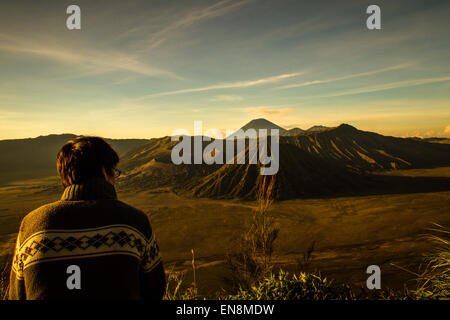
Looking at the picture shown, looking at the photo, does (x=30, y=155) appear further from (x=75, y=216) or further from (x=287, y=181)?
(x=75, y=216)

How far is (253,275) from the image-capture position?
692 cm

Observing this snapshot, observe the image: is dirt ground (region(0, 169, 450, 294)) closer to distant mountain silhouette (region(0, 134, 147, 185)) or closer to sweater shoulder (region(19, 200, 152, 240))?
sweater shoulder (region(19, 200, 152, 240))

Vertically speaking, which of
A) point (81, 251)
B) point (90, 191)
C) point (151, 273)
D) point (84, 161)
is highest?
point (84, 161)

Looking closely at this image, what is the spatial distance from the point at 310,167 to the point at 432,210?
21875mm

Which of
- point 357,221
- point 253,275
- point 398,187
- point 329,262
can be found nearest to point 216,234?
point 329,262

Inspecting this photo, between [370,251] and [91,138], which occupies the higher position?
[91,138]

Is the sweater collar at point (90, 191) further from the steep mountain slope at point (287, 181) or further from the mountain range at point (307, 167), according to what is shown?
the mountain range at point (307, 167)

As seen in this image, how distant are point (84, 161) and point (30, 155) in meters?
150

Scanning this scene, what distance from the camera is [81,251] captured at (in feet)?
4.23

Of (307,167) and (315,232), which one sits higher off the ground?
(307,167)

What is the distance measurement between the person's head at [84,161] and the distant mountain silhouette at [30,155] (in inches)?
4101

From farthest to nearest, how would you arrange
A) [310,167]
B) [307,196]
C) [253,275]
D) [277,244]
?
[310,167]
[307,196]
[277,244]
[253,275]

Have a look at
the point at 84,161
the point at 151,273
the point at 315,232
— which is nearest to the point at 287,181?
the point at 315,232

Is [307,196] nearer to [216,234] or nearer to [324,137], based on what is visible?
[216,234]
